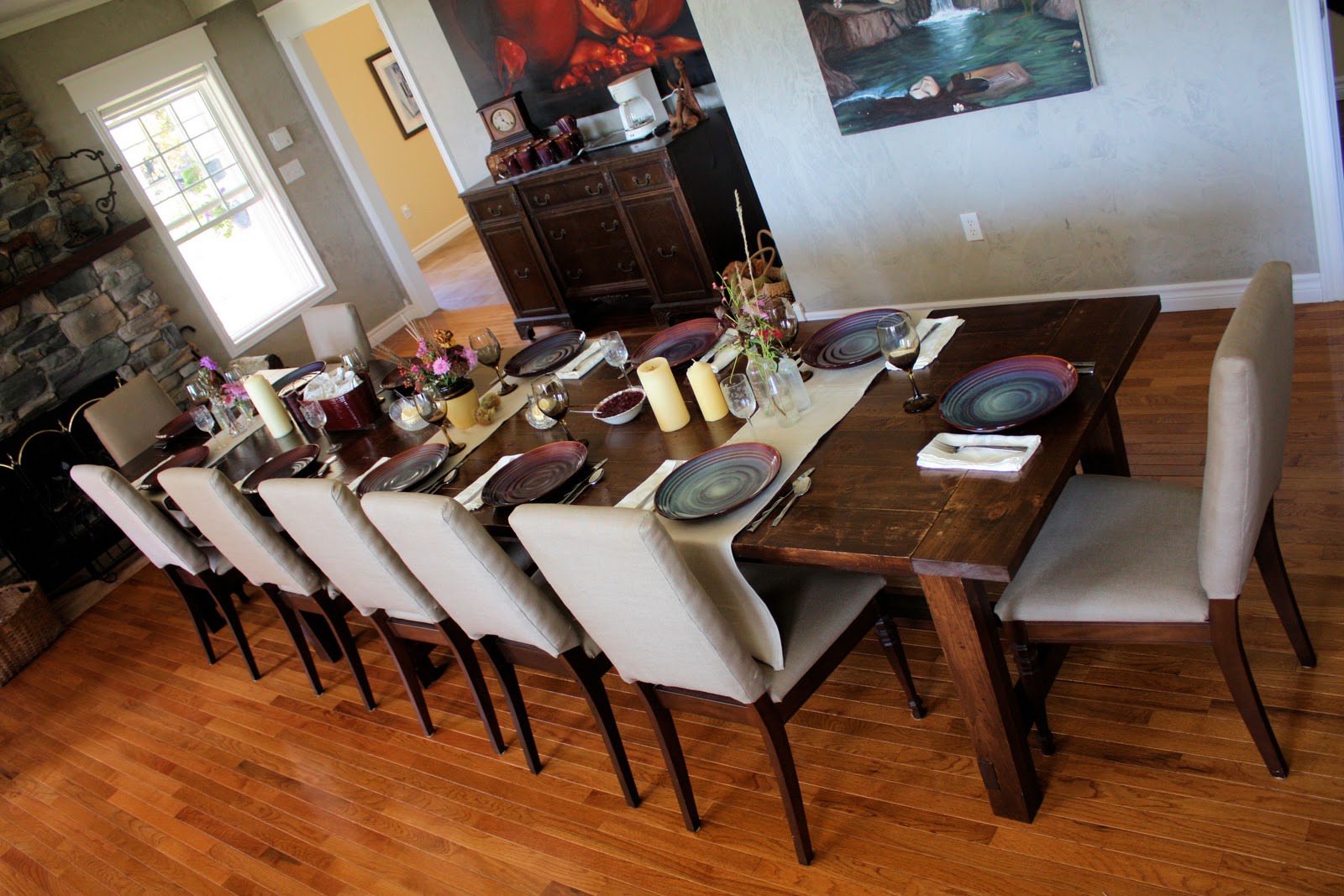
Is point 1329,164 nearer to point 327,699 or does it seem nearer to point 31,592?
point 327,699

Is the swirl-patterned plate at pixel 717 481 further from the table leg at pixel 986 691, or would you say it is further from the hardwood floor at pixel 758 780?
the hardwood floor at pixel 758 780

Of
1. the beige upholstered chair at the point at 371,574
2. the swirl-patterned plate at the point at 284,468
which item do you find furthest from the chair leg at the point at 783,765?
the swirl-patterned plate at the point at 284,468

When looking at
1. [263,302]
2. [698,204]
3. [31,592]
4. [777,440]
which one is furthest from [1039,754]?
[263,302]

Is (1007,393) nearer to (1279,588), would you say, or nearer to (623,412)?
(1279,588)

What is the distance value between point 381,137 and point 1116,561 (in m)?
7.83

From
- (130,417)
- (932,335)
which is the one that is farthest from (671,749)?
(130,417)

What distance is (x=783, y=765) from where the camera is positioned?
198 centimetres

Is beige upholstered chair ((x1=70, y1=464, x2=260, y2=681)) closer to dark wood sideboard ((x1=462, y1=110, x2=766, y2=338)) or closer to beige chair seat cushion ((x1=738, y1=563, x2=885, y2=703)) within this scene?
beige chair seat cushion ((x1=738, y1=563, x2=885, y2=703))

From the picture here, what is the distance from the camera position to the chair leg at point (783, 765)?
6.43 feet

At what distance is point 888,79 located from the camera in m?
3.54

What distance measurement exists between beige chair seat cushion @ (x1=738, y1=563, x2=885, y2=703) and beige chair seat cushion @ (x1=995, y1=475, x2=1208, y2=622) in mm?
321

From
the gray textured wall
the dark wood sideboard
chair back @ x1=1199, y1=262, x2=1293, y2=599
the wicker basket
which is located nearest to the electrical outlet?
the dark wood sideboard

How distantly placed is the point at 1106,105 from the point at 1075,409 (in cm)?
182

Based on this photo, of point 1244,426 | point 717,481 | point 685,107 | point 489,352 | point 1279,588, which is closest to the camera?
point 1244,426
